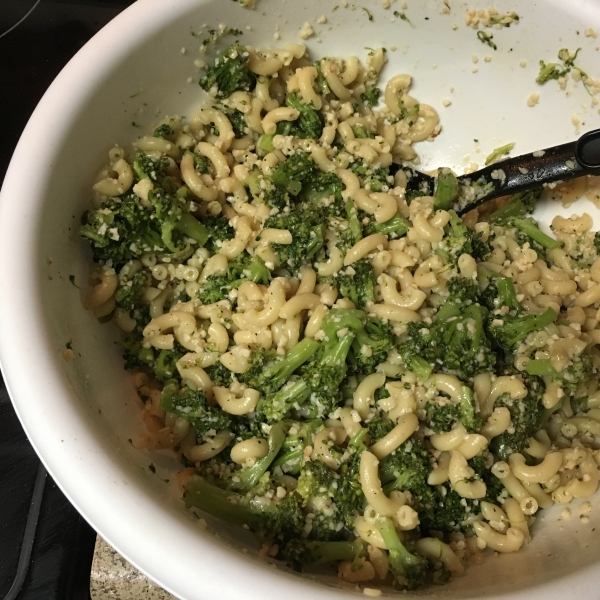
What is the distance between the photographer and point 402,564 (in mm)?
1374

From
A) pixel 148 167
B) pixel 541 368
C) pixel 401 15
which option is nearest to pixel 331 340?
pixel 541 368

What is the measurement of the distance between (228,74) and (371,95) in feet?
1.68

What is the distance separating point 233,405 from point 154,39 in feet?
3.29

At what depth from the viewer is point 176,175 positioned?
5.64 ft

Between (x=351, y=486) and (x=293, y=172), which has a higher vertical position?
(x=293, y=172)

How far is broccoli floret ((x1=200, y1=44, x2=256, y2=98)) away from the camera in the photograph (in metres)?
1.73

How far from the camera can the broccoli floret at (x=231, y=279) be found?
1.63 meters

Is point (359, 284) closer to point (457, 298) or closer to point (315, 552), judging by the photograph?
point (457, 298)

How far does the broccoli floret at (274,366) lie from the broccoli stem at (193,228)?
1.21 feet

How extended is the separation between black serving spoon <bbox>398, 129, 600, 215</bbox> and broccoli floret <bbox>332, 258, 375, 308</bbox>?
35 cm

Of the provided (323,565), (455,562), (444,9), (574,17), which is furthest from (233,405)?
(574,17)

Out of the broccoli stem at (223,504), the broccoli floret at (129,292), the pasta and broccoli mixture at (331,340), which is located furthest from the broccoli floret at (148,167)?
the broccoli stem at (223,504)

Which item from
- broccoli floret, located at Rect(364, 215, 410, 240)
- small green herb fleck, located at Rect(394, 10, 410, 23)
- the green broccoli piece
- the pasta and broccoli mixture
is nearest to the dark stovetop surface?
the pasta and broccoli mixture

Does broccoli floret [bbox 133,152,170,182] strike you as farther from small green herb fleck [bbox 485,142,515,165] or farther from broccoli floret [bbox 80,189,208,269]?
small green herb fleck [bbox 485,142,515,165]
